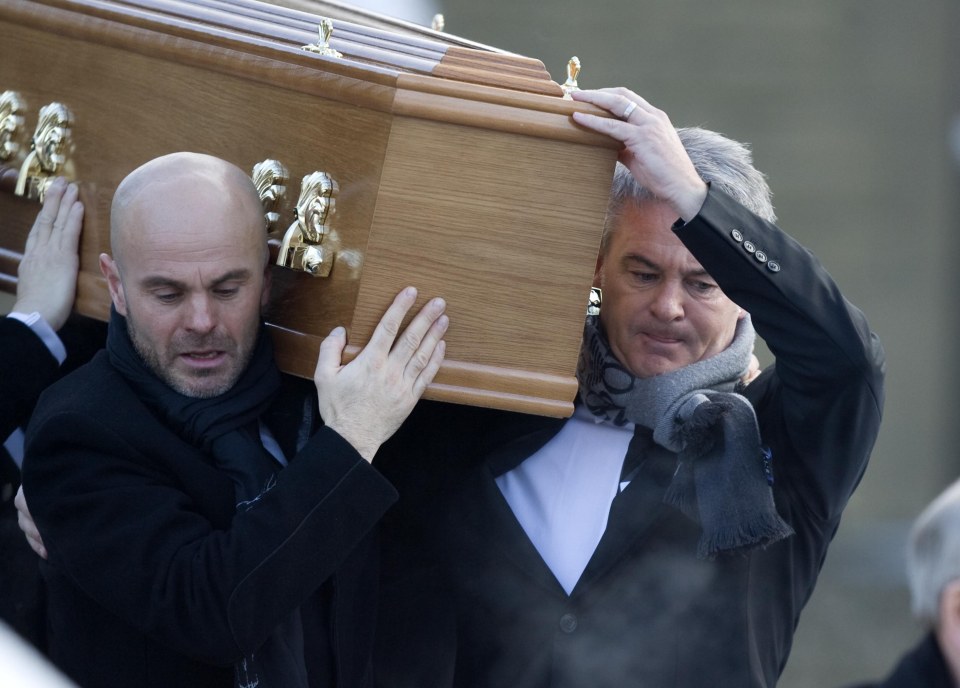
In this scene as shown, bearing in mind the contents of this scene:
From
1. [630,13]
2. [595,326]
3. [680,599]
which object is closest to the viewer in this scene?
[680,599]

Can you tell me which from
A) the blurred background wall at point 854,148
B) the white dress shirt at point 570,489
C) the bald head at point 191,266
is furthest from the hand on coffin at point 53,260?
the blurred background wall at point 854,148

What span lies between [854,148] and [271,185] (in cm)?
576

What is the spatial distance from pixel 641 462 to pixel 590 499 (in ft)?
0.45

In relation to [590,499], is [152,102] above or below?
above

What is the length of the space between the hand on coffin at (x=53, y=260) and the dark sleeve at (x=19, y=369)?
0.06m

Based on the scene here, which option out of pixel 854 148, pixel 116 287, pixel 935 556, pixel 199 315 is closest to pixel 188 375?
pixel 199 315

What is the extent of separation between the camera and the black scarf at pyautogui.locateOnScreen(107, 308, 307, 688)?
269 centimetres

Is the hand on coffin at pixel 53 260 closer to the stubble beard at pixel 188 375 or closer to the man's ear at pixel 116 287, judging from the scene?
the man's ear at pixel 116 287

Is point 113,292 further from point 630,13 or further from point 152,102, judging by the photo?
point 630,13

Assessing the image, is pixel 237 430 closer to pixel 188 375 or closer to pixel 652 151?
pixel 188 375

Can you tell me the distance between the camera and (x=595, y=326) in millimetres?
3188

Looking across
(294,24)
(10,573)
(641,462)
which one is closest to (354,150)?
(294,24)

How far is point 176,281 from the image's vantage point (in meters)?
2.67

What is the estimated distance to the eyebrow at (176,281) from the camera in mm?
2672
